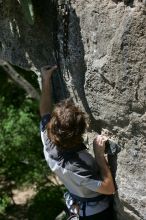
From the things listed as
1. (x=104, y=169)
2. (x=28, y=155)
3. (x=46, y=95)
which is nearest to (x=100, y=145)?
(x=104, y=169)

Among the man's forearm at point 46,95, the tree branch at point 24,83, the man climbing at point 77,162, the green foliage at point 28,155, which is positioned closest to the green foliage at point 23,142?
the green foliage at point 28,155

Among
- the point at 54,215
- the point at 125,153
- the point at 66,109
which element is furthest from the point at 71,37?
the point at 54,215

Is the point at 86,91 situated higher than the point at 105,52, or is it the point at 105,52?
the point at 105,52

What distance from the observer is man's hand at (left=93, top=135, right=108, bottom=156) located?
11.1 ft

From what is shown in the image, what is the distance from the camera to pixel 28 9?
3463 millimetres

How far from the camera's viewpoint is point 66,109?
3209 millimetres

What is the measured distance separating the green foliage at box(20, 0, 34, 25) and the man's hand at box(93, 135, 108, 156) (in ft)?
2.84

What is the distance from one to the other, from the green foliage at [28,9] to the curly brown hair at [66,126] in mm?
642

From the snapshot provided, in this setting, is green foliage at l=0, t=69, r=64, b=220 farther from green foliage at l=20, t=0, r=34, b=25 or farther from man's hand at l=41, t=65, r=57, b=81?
green foliage at l=20, t=0, r=34, b=25

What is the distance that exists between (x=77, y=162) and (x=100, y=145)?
0.19 metres

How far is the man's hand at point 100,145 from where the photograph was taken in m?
3.37

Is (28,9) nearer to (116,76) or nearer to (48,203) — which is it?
(116,76)

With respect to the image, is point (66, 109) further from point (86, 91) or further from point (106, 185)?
point (106, 185)

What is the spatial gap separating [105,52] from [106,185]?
0.81 meters
